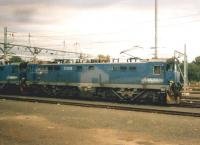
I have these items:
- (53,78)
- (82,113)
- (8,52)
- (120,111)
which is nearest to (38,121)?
(82,113)

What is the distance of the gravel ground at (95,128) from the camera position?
11.7m

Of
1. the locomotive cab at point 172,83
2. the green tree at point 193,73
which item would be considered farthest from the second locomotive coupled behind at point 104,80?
the green tree at point 193,73

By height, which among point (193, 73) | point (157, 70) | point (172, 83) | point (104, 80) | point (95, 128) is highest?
point (193, 73)

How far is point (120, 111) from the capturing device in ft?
65.3

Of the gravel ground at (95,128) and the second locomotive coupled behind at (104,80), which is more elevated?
the second locomotive coupled behind at (104,80)

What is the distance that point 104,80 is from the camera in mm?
27391

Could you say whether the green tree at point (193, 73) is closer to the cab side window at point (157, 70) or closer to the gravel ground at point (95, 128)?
the cab side window at point (157, 70)

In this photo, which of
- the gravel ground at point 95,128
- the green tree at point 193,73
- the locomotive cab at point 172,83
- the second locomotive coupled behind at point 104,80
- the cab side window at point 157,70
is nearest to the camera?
the gravel ground at point 95,128

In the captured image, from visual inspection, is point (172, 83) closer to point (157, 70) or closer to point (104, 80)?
point (157, 70)

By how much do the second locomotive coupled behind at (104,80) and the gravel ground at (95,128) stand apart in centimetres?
603

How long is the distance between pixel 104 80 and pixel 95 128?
1331cm

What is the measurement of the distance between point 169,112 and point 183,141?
710 cm

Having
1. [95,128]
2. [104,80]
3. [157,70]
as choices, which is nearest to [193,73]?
[104,80]

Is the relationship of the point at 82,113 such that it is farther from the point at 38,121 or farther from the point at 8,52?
the point at 8,52
